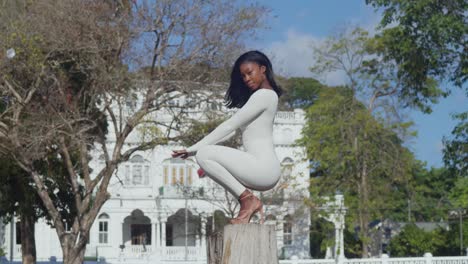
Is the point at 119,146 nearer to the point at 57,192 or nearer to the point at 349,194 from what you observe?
the point at 57,192

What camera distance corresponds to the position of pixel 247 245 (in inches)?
332

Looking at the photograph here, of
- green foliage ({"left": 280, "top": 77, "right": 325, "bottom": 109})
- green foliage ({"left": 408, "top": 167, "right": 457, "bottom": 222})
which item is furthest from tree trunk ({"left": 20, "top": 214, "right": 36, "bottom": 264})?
green foliage ({"left": 280, "top": 77, "right": 325, "bottom": 109})

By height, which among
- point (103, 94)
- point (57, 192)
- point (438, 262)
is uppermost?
point (103, 94)

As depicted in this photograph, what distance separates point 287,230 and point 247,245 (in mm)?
36358

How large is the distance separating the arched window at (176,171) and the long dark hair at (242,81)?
34.6m

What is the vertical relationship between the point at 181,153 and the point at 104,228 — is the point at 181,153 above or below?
above

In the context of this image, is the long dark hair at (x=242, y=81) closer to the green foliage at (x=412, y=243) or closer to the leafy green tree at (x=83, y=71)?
the leafy green tree at (x=83, y=71)

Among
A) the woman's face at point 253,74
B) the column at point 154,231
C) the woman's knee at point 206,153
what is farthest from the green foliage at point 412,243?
the woman's knee at point 206,153

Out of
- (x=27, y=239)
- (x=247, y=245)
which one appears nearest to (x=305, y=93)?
(x=27, y=239)

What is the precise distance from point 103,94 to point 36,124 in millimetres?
1878

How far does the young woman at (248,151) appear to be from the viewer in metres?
8.52

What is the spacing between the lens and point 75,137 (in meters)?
22.0

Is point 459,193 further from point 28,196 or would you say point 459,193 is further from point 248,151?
point 248,151

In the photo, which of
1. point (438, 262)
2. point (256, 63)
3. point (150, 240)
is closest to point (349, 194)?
point (150, 240)
